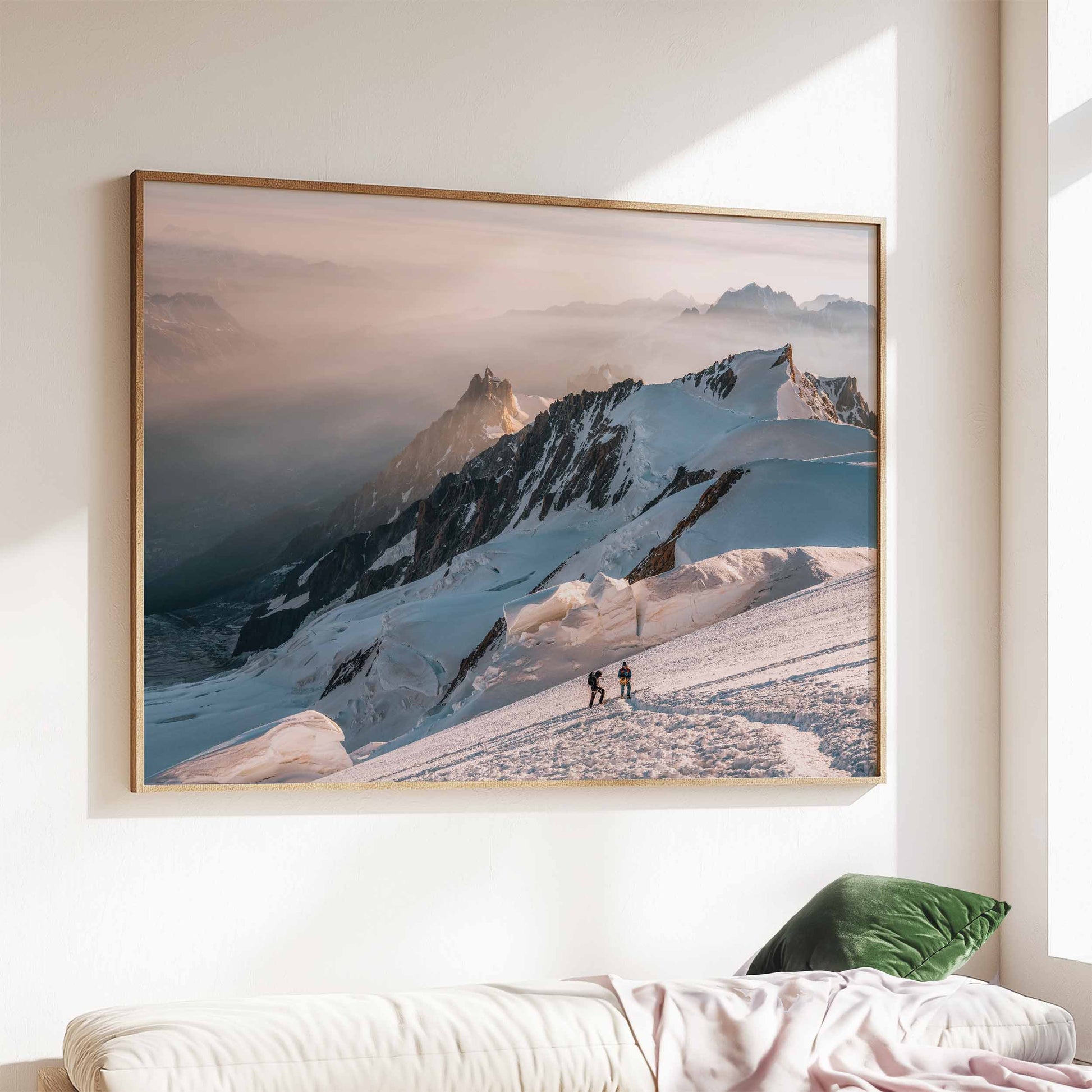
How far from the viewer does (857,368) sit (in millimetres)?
2969

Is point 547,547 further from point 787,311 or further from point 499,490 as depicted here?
point 787,311

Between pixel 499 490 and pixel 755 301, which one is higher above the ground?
pixel 755 301

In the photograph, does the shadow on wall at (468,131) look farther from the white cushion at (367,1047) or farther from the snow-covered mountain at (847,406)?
the white cushion at (367,1047)

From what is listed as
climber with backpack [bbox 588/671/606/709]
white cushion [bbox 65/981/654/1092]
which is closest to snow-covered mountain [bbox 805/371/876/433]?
climber with backpack [bbox 588/671/606/709]

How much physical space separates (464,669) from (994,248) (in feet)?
5.55

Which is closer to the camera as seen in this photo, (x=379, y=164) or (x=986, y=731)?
(x=379, y=164)

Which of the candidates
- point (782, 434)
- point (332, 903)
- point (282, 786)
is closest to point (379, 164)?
point (782, 434)

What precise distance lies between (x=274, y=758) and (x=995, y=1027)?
1.51m

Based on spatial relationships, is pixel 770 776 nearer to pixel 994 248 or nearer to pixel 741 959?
pixel 741 959

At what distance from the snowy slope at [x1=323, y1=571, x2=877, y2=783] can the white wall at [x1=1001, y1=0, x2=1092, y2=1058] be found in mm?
369

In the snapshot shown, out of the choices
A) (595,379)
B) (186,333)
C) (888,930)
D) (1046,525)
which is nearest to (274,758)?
(186,333)

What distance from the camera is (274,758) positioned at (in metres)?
2.65

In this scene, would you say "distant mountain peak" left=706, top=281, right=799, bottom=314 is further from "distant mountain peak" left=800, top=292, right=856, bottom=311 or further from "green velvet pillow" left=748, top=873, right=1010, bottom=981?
"green velvet pillow" left=748, top=873, right=1010, bottom=981

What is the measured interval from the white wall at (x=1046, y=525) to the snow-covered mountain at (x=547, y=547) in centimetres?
39
